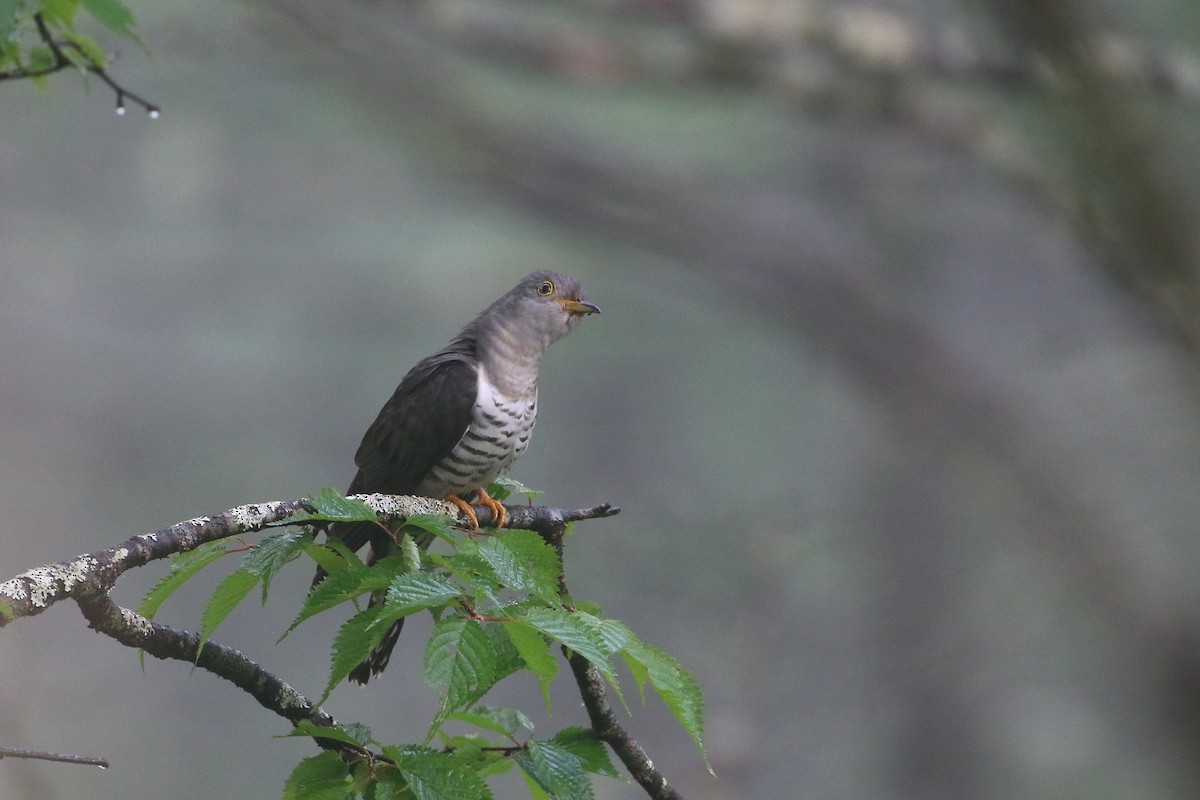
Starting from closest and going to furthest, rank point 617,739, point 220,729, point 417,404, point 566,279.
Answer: point 617,739 < point 417,404 < point 566,279 < point 220,729

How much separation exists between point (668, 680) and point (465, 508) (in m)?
1.33

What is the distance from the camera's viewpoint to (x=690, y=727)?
1.55 metres

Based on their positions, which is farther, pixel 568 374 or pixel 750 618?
pixel 568 374

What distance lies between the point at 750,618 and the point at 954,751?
3703mm

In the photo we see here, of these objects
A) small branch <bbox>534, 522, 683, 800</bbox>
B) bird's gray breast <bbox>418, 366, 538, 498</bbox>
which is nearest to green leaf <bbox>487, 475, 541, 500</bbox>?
bird's gray breast <bbox>418, 366, 538, 498</bbox>

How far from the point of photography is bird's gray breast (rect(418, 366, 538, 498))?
10.8ft

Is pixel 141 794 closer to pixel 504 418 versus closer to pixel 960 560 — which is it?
pixel 960 560

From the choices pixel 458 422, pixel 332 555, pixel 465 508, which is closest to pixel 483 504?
pixel 465 508

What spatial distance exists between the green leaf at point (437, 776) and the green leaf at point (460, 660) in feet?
0.39

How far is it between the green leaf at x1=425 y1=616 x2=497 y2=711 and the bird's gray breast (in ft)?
5.71

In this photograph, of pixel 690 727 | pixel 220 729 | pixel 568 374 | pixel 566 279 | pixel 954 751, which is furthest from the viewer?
pixel 568 374

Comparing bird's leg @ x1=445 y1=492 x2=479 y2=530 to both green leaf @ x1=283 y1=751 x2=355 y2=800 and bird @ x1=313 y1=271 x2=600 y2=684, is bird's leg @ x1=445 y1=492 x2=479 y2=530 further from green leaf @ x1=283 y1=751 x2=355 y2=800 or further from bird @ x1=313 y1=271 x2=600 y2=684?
green leaf @ x1=283 y1=751 x2=355 y2=800

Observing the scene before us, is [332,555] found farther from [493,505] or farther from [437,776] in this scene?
[493,505]

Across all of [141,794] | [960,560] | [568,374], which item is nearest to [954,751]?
[960,560]
